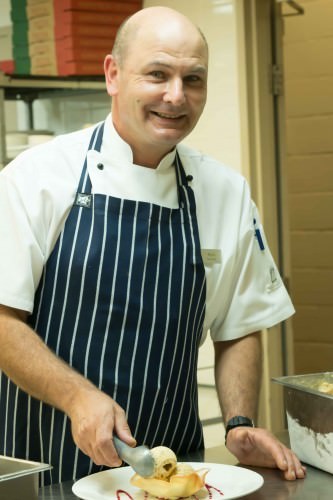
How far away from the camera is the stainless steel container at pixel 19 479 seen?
115cm

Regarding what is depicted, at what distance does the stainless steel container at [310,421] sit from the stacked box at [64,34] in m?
2.06

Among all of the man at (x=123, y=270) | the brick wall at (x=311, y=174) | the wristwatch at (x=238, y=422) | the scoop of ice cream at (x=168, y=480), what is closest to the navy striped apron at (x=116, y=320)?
the man at (x=123, y=270)

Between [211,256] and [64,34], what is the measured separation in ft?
5.79

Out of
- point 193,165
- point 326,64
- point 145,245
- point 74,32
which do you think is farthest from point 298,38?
point 145,245

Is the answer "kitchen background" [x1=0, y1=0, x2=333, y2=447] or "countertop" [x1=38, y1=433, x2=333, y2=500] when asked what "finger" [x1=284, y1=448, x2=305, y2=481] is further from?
"kitchen background" [x1=0, y1=0, x2=333, y2=447]

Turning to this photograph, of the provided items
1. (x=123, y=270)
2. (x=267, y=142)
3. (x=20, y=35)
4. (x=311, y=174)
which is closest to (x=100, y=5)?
(x=20, y=35)

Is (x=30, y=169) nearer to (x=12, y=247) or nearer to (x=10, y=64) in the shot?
(x=12, y=247)

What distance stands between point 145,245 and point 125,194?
0.12m

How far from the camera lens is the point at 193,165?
6.16 feet

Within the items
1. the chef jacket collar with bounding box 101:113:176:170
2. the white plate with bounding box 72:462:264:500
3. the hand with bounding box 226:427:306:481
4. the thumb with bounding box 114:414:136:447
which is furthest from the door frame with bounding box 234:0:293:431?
the thumb with bounding box 114:414:136:447

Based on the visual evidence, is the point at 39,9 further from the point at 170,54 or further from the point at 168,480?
the point at 168,480

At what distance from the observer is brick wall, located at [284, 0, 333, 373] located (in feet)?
13.5

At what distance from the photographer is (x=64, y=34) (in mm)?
3260

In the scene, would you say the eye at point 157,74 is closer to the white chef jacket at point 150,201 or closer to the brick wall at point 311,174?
the white chef jacket at point 150,201
